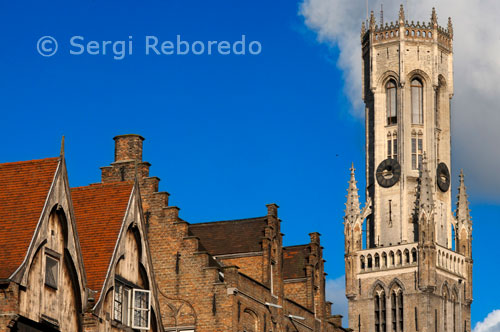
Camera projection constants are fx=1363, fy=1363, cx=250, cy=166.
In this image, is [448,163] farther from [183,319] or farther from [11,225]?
[11,225]

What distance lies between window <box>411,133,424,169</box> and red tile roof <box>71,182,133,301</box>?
102 metres

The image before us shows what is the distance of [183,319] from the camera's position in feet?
149

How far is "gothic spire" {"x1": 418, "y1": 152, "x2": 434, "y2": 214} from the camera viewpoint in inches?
5241

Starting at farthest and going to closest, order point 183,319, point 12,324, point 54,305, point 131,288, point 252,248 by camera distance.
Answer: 1. point 252,248
2. point 183,319
3. point 131,288
4. point 54,305
5. point 12,324

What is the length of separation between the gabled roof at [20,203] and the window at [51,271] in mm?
881

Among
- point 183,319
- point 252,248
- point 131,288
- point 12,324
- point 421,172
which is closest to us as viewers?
point 12,324

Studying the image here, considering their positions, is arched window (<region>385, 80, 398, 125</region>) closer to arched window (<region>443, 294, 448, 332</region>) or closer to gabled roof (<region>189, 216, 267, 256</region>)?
arched window (<region>443, 294, 448, 332</region>)

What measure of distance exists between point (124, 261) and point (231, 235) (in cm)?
1694

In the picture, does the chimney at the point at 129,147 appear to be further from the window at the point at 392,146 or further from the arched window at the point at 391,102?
the arched window at the point at 391,102

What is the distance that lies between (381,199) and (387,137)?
21.4ft

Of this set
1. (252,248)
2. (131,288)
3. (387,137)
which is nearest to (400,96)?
(387,137)

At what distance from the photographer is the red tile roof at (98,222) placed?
34.0 m

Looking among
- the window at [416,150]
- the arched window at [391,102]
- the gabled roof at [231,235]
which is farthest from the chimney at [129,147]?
the arched window at [391,102]

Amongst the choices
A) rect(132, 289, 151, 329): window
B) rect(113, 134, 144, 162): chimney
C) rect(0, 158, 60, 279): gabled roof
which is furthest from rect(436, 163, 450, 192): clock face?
rect(0, 158, 60, 279): gabled roof
